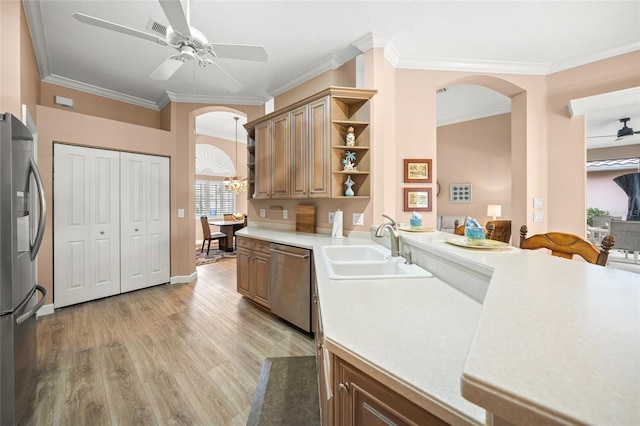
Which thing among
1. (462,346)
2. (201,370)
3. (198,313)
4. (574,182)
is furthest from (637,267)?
(198,313)

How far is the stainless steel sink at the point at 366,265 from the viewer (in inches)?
53.1

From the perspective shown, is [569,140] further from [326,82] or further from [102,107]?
[102,107]

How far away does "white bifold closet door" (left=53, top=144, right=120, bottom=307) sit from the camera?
120 inches

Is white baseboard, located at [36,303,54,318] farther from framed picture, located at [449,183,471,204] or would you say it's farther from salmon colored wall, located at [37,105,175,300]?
framed picture, located at [449,183,471,204]

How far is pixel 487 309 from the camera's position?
0.64m

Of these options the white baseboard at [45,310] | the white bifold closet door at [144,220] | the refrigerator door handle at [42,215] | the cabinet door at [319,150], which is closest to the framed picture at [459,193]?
the cabinet door at [319,150]

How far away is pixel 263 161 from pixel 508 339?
10.8ft

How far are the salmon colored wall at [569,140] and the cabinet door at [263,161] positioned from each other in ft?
11.4

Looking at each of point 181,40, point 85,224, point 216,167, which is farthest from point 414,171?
point 216,167

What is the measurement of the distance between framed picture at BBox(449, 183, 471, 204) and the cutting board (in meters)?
3.62

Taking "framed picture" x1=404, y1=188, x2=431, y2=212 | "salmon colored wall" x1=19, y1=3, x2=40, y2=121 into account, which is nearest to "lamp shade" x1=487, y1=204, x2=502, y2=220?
"framed picture" x1=404, y1=188, x2=431, y2=212

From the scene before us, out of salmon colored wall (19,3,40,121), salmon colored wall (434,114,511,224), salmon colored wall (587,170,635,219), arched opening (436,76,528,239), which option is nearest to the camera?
salmon colored wall (19,3,40,121)

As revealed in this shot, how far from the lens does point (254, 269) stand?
9.85 ft

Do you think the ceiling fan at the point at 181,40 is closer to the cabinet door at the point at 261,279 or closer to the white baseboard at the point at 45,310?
the cabinet door at the point at 261,279
